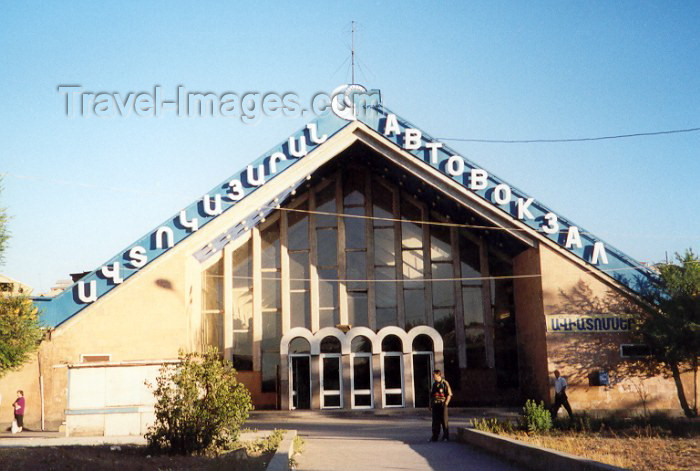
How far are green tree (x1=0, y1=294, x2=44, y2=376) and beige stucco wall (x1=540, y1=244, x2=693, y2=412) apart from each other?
18610mm

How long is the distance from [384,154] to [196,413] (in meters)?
18.0

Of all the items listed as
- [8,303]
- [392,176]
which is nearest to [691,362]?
[392,176]

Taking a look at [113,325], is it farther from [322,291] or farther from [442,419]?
[442,419]

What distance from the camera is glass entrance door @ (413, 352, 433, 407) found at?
31.1 metres

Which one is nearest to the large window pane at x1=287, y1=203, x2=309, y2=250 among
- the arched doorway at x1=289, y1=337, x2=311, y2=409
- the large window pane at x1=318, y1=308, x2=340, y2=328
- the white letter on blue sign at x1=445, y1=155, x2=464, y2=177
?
the large window pane at x1=318, y1=308, x2=340, y2=328

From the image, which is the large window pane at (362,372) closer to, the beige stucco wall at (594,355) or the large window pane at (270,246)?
the large window pane at (270,246)

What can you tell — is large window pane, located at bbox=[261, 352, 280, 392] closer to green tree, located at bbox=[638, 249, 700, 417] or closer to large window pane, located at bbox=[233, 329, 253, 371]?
large window pane, located at bbox=[233, 329, 253, 371]

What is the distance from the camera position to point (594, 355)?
27.6 m

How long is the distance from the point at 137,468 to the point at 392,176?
22.7m

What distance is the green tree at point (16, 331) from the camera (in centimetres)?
2031

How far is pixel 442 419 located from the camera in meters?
17.6

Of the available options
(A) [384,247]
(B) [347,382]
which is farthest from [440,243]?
(B) [347,382]

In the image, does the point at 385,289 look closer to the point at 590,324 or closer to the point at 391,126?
the point at 391,126

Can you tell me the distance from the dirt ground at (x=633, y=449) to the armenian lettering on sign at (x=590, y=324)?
446 inches
